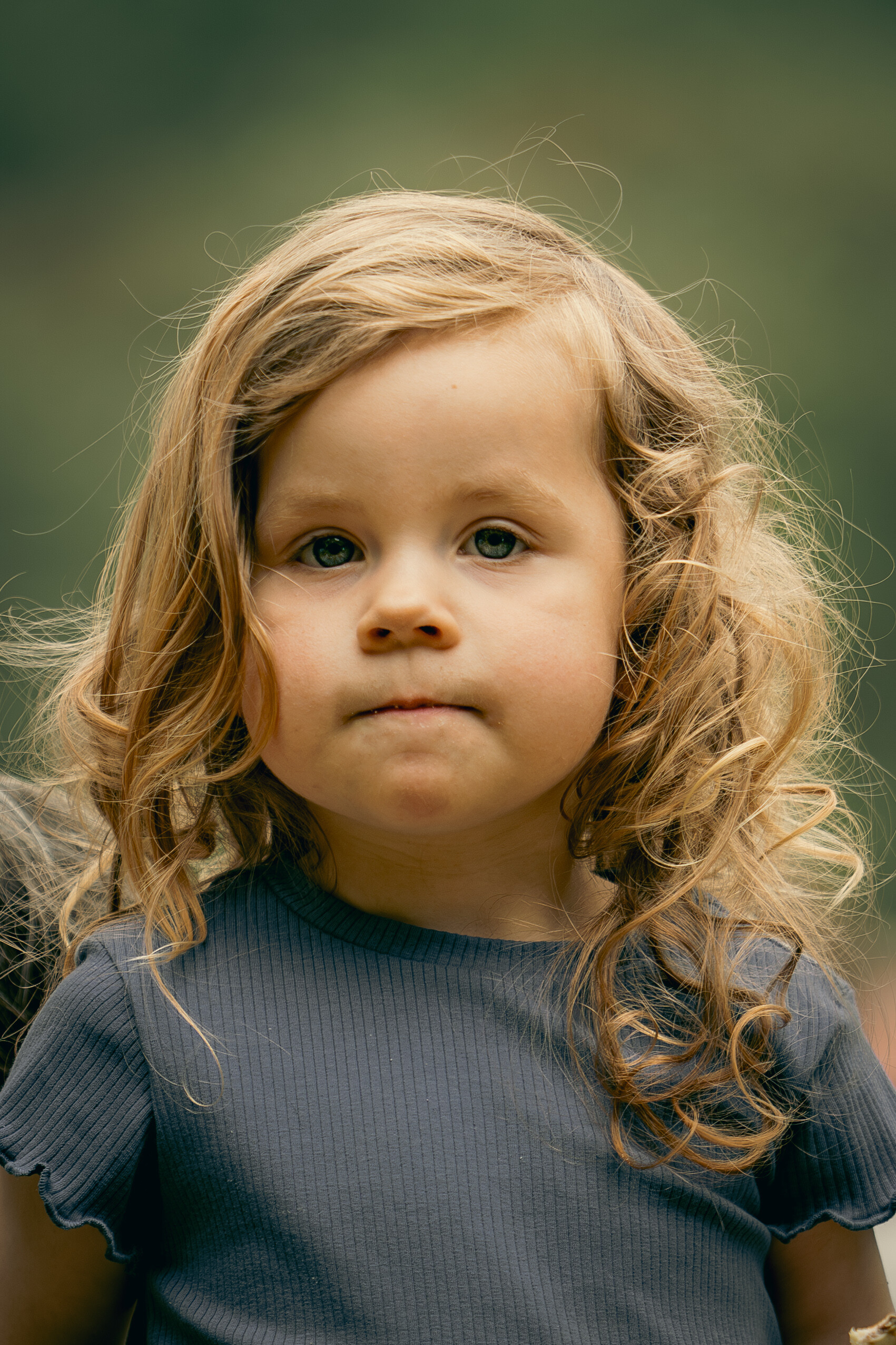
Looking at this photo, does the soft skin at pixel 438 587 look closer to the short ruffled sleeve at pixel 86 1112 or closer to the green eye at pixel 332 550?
the green eye at pixel 332 550

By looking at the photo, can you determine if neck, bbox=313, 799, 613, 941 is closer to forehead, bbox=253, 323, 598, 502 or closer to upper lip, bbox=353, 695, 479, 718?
upper lip, bbox=353, 695, 479, 718

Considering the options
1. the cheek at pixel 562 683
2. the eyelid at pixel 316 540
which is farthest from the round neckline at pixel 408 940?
the eyelid at pixel 316 540

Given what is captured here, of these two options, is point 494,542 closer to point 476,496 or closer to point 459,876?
point 476,496

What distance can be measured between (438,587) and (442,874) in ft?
0.76

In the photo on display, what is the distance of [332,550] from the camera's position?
885 mm

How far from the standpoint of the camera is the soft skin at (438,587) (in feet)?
2.73

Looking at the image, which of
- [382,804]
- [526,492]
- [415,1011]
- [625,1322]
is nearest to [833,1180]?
[625,1322]

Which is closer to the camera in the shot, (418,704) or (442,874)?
(418,704)

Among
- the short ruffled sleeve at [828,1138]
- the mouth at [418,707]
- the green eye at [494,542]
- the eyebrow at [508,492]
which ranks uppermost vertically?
the eyebrow at [508,492]

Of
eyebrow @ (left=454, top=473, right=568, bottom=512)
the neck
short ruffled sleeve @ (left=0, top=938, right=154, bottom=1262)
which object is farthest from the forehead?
short ruffled sleeve @ (left=0, top=938, right=154, bottom=1262)

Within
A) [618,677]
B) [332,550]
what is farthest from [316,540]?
[618,677]

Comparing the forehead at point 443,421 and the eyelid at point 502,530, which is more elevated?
the forehead at point 443,421

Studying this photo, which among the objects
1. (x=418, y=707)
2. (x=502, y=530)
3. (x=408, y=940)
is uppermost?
(x=502, y=530)

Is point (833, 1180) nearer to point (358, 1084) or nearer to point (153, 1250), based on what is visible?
point (358, 1084)
